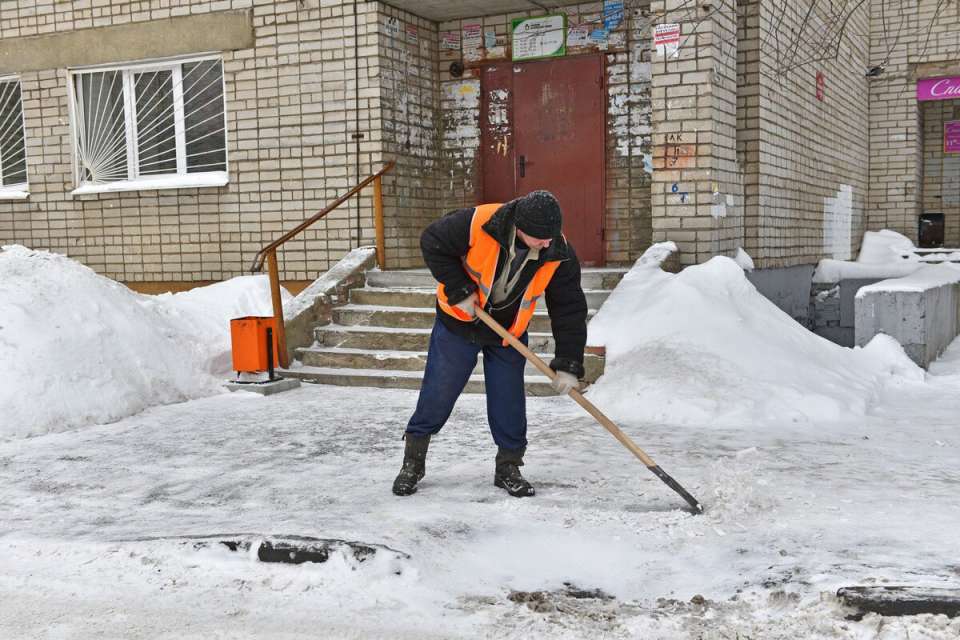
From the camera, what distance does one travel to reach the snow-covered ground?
311 cm

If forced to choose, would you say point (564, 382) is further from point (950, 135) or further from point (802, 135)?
point (950, 135)

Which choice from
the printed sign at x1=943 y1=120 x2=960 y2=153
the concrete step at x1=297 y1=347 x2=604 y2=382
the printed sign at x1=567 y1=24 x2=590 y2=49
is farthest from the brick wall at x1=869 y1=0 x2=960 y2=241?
the concrete step at x1=297 y1=347 x2=604 y2=382

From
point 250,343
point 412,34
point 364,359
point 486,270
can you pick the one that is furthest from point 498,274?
point 412,34

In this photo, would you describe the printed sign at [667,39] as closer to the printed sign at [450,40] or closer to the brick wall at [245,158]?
the printed sign at [450,40]

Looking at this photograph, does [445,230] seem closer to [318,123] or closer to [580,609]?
[580,609]

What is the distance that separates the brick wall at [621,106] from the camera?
909 centimetres

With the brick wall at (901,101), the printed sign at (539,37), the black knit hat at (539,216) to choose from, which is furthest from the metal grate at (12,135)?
the brick wall at (901,101)

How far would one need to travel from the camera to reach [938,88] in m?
14.3

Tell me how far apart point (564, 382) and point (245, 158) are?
6547mm

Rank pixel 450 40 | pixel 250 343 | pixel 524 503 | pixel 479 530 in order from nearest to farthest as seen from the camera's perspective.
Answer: pixel 479 530 → pixel 524 503 → pixel 250 343 → pixel 450 40

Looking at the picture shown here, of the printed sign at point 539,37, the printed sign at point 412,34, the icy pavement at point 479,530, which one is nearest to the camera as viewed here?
the icy pavement at point 479,530

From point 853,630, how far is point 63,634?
8.26ft

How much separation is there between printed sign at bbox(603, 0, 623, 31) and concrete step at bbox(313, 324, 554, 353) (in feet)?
12.0

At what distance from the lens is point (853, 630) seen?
289 cm
